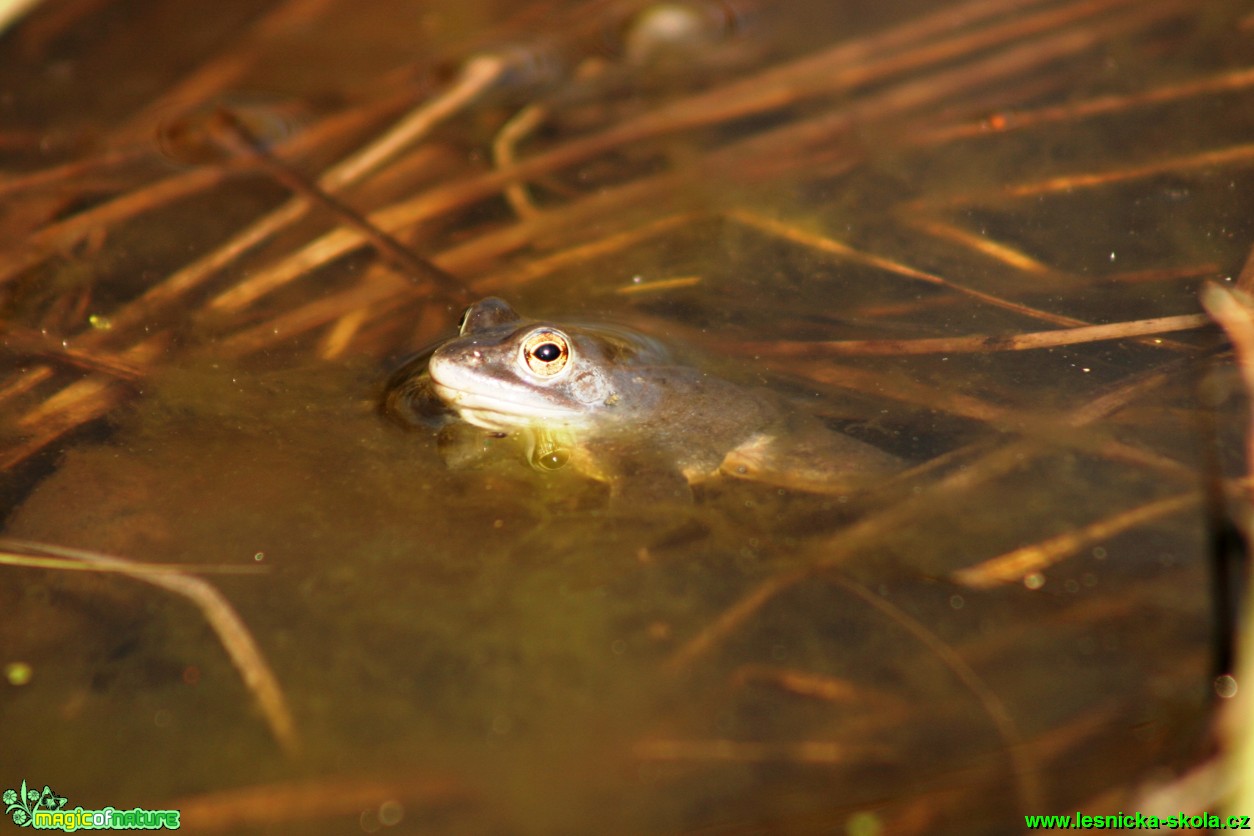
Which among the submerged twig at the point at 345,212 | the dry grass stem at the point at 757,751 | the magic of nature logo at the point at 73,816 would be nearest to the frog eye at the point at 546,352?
the submerged twig at the point at 345,212

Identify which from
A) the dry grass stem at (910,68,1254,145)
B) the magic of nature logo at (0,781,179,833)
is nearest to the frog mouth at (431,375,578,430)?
the magic of nature logo at (0,781,179,833)

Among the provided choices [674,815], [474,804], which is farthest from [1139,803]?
[474,804]

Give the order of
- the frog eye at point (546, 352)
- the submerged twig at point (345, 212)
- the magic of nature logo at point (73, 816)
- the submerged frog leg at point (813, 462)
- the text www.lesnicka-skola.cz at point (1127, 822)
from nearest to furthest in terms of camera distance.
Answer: the text www.lesnicka-skola.cz at point (1127, 822) → the magic of nature logo at point (73, 816) → the submerged frog leg at point (813, 462) → the frog eye at point (546, 352) → the submerged twig at point (345, 212)

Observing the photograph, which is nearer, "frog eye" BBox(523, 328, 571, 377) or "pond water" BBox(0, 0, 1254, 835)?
"pond water" BBox(0, 0, 1254, 835)

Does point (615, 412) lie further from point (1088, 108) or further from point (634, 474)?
point (1088, 108)

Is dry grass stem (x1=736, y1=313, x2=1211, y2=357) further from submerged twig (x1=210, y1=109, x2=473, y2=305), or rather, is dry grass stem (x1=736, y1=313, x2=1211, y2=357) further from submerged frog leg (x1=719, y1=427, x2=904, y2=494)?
submerged twig (x1=210, y1=109, x2=473, y2=305)

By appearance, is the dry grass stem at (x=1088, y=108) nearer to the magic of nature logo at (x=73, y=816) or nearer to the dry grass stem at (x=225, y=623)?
the dry grass stem at (x=225, y=623)
